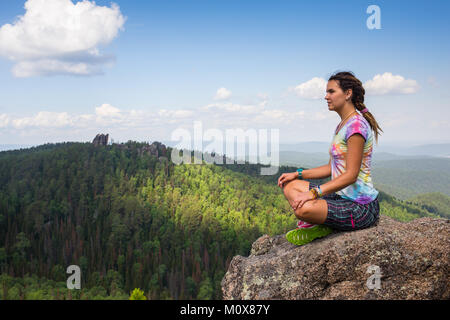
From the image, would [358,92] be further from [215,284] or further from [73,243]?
[73,243]

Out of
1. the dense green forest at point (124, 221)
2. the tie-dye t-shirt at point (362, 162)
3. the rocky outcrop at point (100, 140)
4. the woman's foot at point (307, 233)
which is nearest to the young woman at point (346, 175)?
the tie-dye t-shirt at point (362, 162)

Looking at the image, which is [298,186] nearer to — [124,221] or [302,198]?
[302,198]

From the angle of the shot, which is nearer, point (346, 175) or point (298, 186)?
point (346, 175)

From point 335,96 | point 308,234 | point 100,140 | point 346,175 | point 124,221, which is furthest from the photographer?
point 100,140

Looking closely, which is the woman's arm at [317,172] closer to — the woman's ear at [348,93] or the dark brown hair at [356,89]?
the dark brown hair at [356,89]

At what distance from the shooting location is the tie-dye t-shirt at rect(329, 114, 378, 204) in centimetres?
628

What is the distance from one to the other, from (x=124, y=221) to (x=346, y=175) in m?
125

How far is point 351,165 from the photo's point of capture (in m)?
6.12

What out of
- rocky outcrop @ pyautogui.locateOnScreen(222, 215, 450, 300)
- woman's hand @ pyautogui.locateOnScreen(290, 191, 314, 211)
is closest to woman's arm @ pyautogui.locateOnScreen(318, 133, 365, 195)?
woman's hand @ pyautogui.locateOnScreen(290, 191, 314, 211)

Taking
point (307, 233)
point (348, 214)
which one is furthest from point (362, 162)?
point (307, 233)

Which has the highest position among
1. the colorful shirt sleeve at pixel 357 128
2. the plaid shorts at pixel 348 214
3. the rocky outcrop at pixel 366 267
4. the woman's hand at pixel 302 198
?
the colorful shirt sleeve at pixel 357 128

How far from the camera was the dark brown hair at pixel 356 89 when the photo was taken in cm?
664

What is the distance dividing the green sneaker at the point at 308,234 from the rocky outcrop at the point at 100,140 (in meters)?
181
